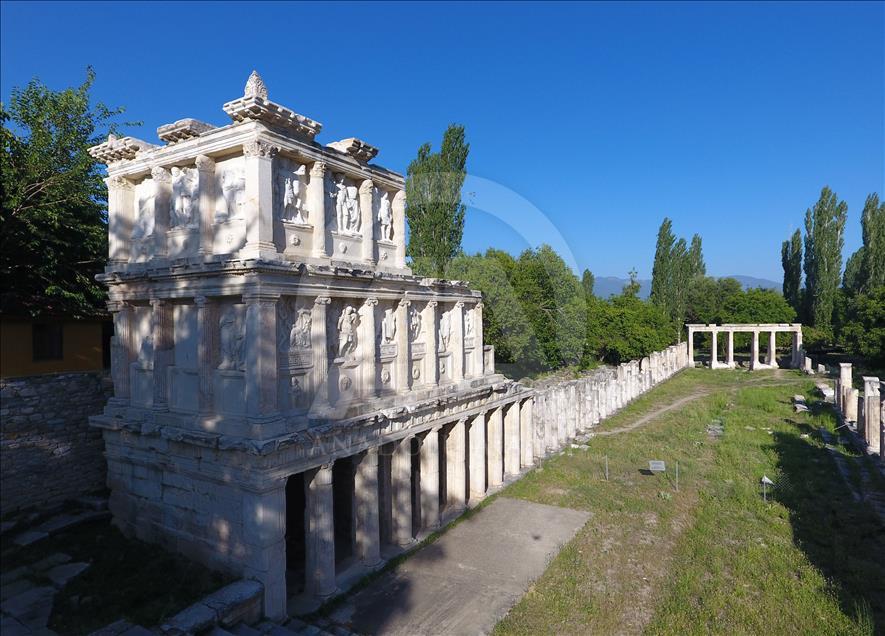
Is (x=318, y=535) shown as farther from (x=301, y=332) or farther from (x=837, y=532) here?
(x=837, y=532)

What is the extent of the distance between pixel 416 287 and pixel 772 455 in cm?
1676

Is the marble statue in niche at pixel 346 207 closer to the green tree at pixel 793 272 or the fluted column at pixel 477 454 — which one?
the fluted column at pixel 477 454

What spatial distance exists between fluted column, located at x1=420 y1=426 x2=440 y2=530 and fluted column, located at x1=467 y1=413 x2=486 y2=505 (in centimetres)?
265

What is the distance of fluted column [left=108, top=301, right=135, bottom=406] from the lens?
12.5 metres

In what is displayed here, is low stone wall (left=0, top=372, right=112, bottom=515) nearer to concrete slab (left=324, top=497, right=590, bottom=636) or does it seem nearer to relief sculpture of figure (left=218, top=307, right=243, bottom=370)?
relief sculpture of figure (left=218, top=307, right=243, bottom=370)

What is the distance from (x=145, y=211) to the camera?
1267 centimetres

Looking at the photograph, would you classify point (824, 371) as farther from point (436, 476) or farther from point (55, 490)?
point (55, 490)

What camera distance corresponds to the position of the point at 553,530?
564 inches

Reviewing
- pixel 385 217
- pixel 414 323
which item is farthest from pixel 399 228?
pixel 414 323

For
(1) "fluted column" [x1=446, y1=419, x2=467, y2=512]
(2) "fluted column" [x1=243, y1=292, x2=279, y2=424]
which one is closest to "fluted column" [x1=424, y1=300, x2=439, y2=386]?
(1) "fluted column" [x1=446, y1=419, x2=467, y2=512]

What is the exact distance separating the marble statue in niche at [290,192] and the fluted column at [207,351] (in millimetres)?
2440

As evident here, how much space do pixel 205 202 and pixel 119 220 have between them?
3.40m

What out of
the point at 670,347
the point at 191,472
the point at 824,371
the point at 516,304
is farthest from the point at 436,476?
the point at 824,371

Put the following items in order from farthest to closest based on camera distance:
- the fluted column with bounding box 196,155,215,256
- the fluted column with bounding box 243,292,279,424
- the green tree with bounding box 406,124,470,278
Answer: the green tree with bounding box 406,124,470,278 < the fluted column with bounding box 196,155,215,256 < the fluted column with bounding box 243,292,279,424
